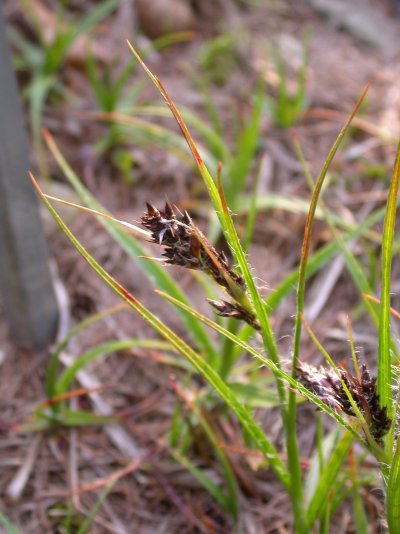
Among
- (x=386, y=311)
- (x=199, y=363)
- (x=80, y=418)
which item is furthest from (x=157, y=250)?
(x=386, y=311)

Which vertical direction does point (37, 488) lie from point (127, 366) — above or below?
below

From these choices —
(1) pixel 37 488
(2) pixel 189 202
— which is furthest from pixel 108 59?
(1) pixel 37 488

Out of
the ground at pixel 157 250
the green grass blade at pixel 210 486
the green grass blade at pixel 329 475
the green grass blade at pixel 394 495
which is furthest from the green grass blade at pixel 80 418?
the green grass blade at pixel 394 495

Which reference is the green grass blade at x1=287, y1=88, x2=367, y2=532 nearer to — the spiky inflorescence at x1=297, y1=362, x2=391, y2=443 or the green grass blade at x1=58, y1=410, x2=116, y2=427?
the spiky inflorescence at x1=297, y1=362, x2=391, y2=443

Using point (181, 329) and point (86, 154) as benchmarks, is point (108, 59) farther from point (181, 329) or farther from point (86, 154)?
point (181, 329)

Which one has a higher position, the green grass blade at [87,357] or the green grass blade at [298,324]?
the green grass blade at [298,324]

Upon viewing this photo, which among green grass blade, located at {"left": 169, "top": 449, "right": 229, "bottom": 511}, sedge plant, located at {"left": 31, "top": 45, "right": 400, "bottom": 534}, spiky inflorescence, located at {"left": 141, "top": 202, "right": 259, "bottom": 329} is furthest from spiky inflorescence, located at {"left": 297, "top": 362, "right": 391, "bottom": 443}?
green grass blade, located at {"left": 169, "top": 449, "right": 229, "bottom": 511}

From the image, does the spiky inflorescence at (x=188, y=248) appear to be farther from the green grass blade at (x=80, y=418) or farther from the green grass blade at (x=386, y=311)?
the green grass blade at (x=80, y=418)
